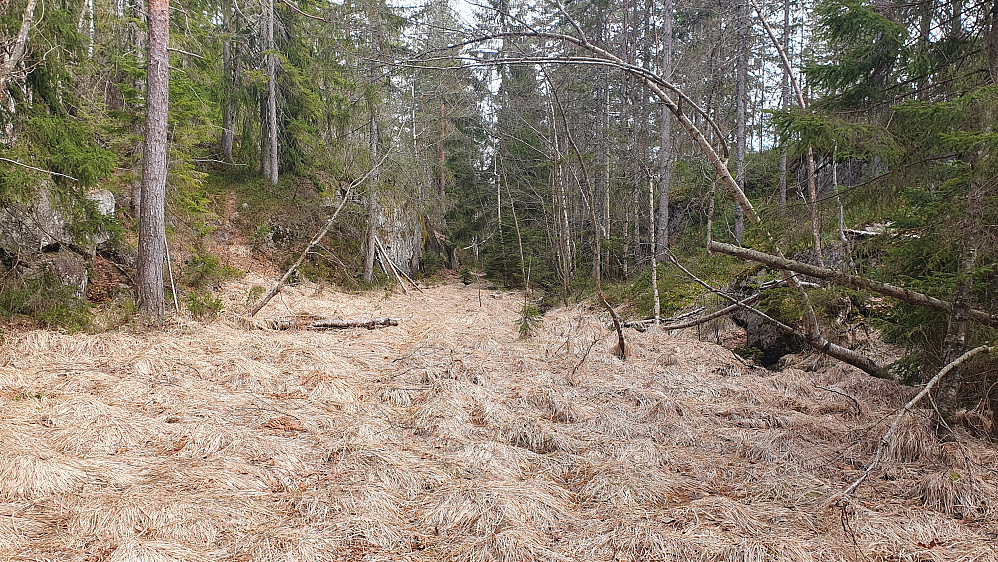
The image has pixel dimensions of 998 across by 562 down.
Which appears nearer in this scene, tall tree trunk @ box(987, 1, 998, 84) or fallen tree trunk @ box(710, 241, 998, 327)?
tall tree trunk @ box(987, 1, 998, 84)

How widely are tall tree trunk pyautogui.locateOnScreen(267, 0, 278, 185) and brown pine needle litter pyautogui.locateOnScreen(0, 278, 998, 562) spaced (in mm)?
10114

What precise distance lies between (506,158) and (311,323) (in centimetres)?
1579

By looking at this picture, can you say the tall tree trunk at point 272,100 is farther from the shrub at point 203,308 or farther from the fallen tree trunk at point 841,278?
the fallen tree trunk at point 841,278

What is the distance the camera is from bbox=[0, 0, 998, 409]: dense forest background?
3.69 m

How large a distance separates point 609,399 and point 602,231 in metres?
12.4

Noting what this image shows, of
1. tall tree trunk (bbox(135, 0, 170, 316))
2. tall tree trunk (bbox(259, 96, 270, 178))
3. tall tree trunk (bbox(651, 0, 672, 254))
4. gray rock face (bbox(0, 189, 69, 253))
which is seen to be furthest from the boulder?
tall tree trunk (bbox(259, 96, 270, 178))

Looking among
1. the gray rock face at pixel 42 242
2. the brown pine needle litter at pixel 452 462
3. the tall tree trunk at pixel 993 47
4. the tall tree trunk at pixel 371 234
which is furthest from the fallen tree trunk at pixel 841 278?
the tall tree trunk at pixel 371 234

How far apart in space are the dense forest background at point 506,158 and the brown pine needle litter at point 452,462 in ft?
3.06

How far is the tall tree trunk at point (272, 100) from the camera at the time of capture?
13969mm

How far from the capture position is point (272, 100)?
1445 cm

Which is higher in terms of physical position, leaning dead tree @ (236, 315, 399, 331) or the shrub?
the shrub

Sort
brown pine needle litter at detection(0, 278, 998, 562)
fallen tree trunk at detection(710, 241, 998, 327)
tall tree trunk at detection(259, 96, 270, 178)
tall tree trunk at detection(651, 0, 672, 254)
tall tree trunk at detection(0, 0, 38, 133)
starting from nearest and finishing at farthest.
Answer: brown pine needle litter at detection(0, 278, 998, 562), fallen tree trunk at detection(710, 241, 998, 327), tall tree trunk at detection(0, 0, 38, 133), tall tree trunk at detection(651, 0, 672, 254), tall tree trunk at detection(259, 96, 270, 178)

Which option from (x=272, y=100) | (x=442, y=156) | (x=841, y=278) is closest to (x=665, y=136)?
(x=841, y=278)

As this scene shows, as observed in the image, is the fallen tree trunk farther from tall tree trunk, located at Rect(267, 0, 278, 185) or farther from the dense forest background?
tall tree trunk, located at Rect(267, 0, 278, 185)
